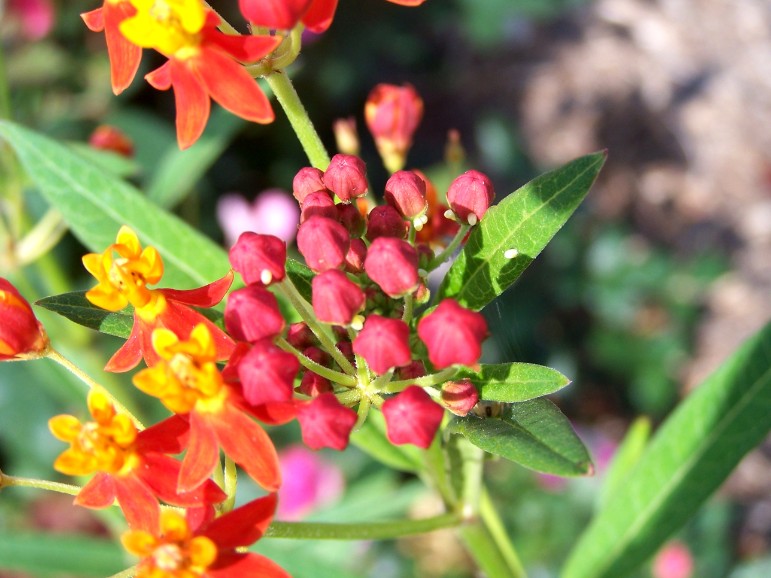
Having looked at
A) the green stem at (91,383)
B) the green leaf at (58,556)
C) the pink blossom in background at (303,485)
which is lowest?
the pink blossom in background at (303,485)

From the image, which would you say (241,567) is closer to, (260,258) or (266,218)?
(260,258)

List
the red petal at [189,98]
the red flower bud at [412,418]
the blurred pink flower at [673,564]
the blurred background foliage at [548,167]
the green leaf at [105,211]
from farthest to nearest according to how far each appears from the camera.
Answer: the blurred background foliage at [548,167] → the blurred pink flower at [673,564] → the green leaf at [105,211] → the red petal at [189,98] → the red flower bud at [412,418]

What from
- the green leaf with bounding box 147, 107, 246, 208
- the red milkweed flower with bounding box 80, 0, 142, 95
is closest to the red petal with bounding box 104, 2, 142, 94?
the red milkweed flower with bounding box 80, 0, 142, 95

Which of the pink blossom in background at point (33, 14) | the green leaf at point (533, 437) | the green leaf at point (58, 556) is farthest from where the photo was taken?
the pink blossom in background at point (33, 14)

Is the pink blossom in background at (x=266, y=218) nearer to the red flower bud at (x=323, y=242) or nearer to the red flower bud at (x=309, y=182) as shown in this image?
the red flower bud at (x=309, y=182)

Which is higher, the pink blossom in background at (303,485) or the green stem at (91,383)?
the green stem at (91,383)

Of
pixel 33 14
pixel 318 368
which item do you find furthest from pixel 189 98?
pixel 33 14

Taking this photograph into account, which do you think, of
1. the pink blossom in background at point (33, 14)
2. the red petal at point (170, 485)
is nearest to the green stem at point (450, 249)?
the red petal at point (170, 485)

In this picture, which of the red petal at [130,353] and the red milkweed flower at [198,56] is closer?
the red milkweed flower at [198,56]
